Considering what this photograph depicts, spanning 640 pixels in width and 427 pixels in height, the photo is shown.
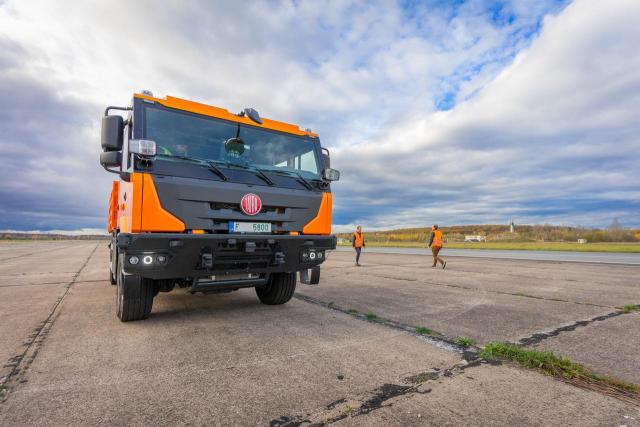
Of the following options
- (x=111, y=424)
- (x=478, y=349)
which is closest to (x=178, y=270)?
(x=111, y=424)

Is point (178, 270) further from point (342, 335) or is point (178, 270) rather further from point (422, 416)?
point (422, 416)

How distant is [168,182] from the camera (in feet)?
12.1

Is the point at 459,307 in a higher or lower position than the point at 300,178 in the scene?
lower

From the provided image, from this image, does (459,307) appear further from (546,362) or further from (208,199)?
(208,199)

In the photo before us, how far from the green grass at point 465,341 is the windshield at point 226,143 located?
277 centimetres

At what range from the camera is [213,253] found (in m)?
3.93

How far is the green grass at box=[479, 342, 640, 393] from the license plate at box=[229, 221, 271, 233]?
272 centimetres

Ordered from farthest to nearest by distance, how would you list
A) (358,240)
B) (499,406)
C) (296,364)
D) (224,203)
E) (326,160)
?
(358,240), (326,160), (224,203), (296,364), (499,406)

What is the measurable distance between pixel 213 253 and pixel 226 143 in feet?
4.78

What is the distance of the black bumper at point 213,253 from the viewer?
3.59 metres

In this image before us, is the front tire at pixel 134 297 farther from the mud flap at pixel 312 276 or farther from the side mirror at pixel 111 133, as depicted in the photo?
the mud flap at pixel 312 276

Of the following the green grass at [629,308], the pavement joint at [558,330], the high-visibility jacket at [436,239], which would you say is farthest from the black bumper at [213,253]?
the high-visibility jacket at [436,239]

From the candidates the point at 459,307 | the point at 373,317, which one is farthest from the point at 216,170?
the point at 459,307

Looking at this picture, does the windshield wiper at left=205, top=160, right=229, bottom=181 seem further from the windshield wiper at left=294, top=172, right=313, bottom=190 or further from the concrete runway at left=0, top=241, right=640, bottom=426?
the concrete runway at left=0, top=241, right=640, bottom=426
